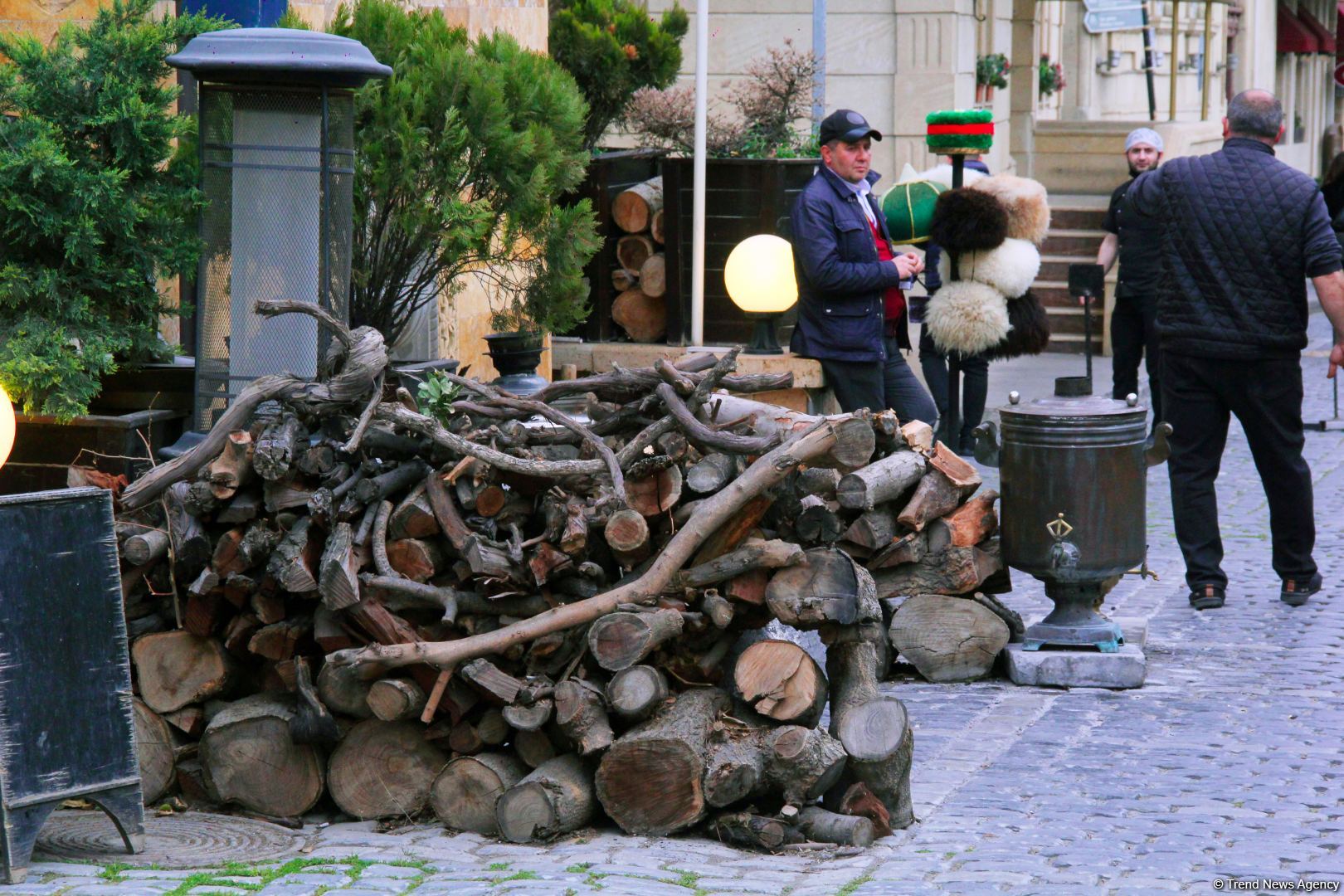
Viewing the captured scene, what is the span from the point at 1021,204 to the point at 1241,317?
4.07 metres

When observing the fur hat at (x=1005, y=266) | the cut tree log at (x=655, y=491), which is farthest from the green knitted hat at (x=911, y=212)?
the cut tree log at (x=655, y=491)

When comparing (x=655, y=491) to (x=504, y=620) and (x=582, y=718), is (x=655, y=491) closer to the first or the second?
(x=504, y=620)

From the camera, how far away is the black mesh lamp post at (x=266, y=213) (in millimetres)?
6191

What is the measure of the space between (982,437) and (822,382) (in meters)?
3.10

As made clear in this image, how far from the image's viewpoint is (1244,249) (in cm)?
754

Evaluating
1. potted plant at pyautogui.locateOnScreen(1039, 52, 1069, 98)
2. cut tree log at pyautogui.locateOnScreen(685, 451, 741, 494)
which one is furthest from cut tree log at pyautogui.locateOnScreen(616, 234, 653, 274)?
potted plant at pyautogui.locateOnScreen(1039, 52, 1069, 98)

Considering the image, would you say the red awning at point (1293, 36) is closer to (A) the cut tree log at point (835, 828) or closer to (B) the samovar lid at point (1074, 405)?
(B) the samovar lid at point (1074, 405)

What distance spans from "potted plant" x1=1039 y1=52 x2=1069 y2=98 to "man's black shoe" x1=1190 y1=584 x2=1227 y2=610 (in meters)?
16.4

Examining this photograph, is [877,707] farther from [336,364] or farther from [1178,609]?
[1178,609]

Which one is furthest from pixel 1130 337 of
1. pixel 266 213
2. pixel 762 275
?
pixel 266 213

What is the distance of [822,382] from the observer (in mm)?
9922

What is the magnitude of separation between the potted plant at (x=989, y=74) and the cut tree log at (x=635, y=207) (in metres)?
8.29

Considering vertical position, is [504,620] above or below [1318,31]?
below

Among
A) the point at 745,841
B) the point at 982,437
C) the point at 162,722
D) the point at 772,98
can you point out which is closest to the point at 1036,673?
the point at 982,437
